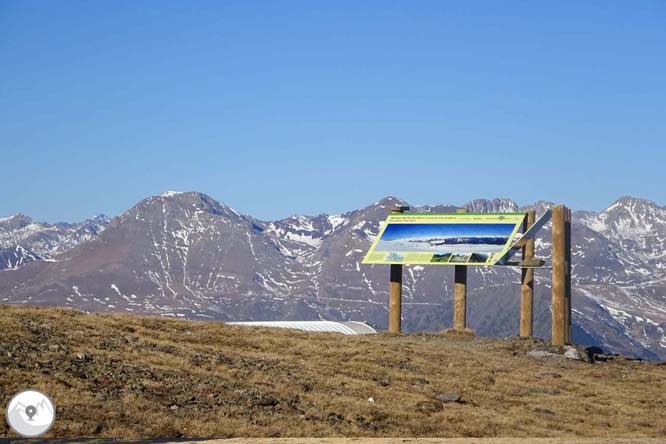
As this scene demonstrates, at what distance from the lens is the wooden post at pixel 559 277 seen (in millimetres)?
46469

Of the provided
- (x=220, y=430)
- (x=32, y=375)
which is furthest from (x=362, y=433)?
(x=32, y=375)

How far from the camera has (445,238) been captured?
5038cm

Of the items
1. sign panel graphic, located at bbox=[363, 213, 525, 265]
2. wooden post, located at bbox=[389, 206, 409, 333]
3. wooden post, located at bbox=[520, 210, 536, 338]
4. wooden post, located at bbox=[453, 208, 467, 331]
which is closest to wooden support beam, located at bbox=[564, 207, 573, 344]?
wooden post, located at bbox=[520, 210, 536, 338]

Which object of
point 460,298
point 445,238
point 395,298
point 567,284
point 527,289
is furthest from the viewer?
point 395,298

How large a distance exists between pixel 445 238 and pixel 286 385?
68.7ft

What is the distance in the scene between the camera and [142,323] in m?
39.4

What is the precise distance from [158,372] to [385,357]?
1095 centimetres

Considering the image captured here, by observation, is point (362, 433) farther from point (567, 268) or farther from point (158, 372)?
point (567, 268)

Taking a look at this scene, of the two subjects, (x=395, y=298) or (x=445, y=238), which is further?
(x=395, y=298)

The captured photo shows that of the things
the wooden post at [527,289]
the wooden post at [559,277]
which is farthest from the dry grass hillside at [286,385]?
the wooden post at [527,289]

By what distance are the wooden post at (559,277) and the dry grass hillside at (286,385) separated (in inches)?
147

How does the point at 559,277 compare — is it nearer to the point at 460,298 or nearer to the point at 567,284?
the point at 567,284

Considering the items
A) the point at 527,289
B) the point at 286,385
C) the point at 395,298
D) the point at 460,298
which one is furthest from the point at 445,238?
the point at 286,385

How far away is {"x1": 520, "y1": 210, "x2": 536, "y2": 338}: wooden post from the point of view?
1956 inches
